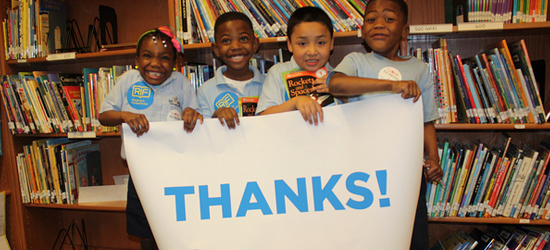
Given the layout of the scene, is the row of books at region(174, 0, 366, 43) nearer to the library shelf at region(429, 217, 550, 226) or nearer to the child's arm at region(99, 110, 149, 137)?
the child's arm at region(99, 110, 149, 137)

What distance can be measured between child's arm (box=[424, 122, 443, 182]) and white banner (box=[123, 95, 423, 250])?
6.5 inches

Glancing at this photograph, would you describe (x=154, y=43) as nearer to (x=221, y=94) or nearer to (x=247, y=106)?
(x=221, y=94)

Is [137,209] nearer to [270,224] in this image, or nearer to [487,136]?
[270,224]

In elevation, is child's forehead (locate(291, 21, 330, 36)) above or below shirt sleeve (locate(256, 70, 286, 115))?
above

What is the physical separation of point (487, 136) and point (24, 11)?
338cm

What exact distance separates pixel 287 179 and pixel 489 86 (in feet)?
4.40

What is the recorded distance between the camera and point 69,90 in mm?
2316

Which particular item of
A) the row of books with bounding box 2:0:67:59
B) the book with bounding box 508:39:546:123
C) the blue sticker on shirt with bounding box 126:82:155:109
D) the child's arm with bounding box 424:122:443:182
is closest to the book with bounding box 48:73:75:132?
the row of books with bounding box 2:0:67:59

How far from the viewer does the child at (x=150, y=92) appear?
5.14 feet

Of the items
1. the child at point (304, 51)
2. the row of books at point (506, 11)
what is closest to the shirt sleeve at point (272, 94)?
the child at point (304, 51)

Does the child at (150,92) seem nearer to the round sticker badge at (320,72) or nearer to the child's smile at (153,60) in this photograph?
the child's smile at (153,60)

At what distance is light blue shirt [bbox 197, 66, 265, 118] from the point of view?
164 centimetres

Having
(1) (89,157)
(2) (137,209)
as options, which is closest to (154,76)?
(2) (137,209)

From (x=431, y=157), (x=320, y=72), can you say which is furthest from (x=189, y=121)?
(x=431, y=157)
